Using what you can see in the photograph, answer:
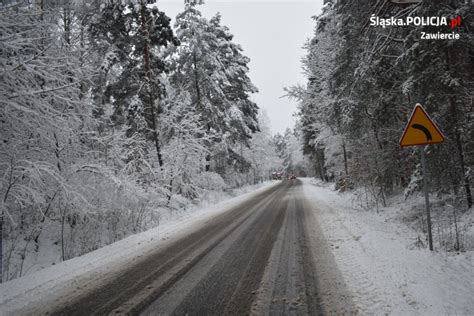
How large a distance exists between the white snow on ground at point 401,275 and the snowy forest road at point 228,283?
12.0 inches

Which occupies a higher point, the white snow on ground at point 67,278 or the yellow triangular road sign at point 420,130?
the yellow triangular road sign at point 420,130

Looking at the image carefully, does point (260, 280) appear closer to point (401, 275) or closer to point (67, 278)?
point (401, 275)

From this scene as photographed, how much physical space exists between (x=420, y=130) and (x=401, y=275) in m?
2.68

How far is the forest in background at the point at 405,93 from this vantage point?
6.95m

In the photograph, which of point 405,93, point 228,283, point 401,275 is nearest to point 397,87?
point 405,93

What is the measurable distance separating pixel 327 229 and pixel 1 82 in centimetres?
835

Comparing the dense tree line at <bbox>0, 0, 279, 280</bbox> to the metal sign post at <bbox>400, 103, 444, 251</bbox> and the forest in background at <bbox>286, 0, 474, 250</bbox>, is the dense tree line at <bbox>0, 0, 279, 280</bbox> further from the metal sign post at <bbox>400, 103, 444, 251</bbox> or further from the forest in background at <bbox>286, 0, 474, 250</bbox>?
the forest in background at <bbox>286, 0, 474, 250</bbox>

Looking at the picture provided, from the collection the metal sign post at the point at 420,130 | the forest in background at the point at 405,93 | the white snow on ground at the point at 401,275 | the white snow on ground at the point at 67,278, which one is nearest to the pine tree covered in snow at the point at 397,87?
the forest in background at the point at 405,93

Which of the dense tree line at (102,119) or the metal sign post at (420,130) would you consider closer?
the metal sign post at (420,130)

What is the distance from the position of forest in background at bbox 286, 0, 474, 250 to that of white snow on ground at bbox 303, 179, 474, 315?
0.84m

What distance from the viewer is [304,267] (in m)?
4.87

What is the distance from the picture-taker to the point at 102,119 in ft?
40.3

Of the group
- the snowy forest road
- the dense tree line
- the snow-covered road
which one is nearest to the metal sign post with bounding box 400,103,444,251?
the snow-covered road

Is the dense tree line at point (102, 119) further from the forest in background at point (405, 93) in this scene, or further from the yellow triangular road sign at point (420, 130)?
the forest in background at point (405, 93)
